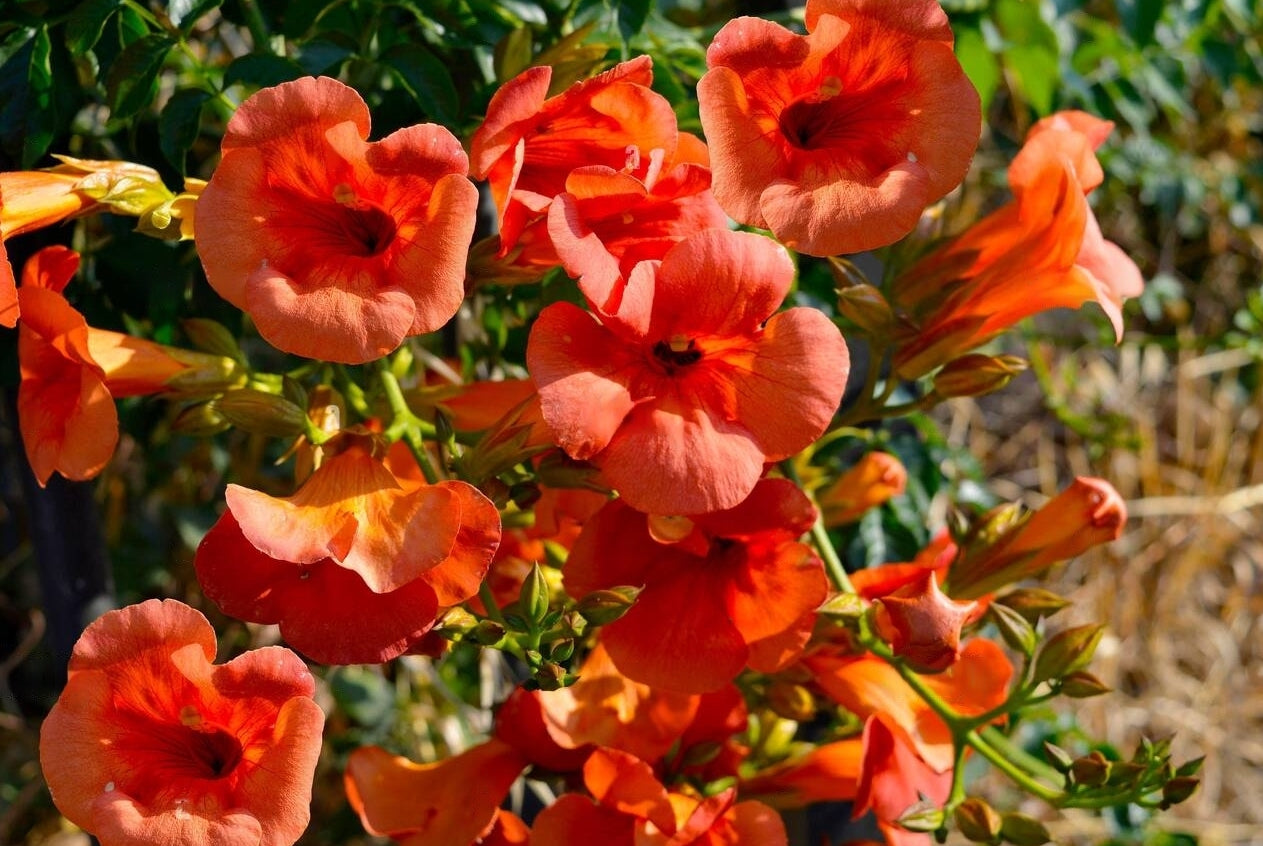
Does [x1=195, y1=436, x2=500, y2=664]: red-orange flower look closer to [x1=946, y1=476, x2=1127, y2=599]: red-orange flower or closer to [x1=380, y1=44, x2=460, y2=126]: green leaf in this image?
[x1=380, y1=44, x2=460, y2=126]: green leaf

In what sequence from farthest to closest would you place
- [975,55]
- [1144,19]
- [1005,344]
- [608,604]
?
1. [1005,344]
2. [1144,19]
3. [975,55]
4. [608,604]

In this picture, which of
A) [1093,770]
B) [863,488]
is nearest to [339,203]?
[863,488]

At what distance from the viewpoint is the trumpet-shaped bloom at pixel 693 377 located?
2.49 ft

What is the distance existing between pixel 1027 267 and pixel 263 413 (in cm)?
62

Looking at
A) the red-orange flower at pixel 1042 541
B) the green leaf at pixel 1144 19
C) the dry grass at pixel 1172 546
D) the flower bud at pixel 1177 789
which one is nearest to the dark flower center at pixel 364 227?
the red-orange flower at pixel 1042 541

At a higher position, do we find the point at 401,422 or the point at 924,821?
the point at 401,422

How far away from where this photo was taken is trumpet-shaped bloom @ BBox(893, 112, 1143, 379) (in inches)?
40.3

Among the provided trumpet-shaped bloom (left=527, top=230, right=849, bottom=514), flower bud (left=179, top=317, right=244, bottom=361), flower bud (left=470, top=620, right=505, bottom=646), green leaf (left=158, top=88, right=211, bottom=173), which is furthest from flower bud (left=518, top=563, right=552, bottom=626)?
green leaf (left=158, top=88, right=211, bottom=173)

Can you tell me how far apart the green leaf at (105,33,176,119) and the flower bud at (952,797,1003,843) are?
853 millimetres

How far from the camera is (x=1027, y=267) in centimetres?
104

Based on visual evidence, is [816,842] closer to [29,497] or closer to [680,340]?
[680,340]

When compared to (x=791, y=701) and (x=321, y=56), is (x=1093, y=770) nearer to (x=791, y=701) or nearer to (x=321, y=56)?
(x=791, y=701)

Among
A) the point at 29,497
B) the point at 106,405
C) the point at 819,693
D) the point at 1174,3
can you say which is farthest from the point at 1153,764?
the point at 1174,3

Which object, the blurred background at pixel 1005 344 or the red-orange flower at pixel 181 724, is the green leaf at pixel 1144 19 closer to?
the blurred background at pixel 1005 344
